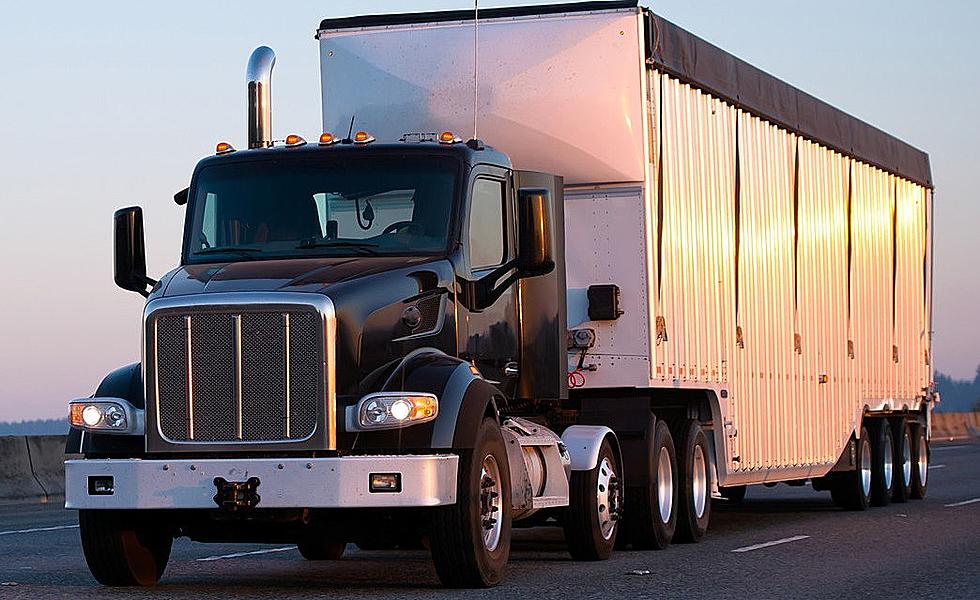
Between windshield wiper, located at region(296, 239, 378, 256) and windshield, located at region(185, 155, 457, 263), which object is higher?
windshield, located at region(185, 155, 457, 263)

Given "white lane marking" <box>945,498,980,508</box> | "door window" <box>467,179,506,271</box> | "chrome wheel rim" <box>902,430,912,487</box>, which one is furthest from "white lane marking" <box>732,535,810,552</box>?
"chrome wheel rim" <box>902,430,912,487</box>

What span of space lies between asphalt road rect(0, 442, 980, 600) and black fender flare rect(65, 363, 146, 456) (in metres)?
0.89

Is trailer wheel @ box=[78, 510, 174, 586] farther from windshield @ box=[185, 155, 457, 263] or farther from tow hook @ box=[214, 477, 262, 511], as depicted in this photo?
windshield @ box=[185, 155, 457, 263]

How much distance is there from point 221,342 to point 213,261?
1328mm

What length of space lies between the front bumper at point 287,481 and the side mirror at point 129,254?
1.80m

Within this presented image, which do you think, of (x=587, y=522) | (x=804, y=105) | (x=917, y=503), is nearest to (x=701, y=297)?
(x=587, y=522)

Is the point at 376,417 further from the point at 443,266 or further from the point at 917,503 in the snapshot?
the point at 917,503

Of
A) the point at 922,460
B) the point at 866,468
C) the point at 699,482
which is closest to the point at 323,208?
the point at 699,482

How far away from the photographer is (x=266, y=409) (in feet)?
38.5

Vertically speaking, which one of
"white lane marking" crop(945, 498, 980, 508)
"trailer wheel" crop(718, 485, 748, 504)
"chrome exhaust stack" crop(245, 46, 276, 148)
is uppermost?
"chrome exhaust stack" crop(245, 46, 276, 148)

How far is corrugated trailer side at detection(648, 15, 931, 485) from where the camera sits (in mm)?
16766

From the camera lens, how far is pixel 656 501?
16.1 m

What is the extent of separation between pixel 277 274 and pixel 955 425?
4798 centimetres

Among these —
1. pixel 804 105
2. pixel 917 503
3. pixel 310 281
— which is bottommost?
pixel 917 503
